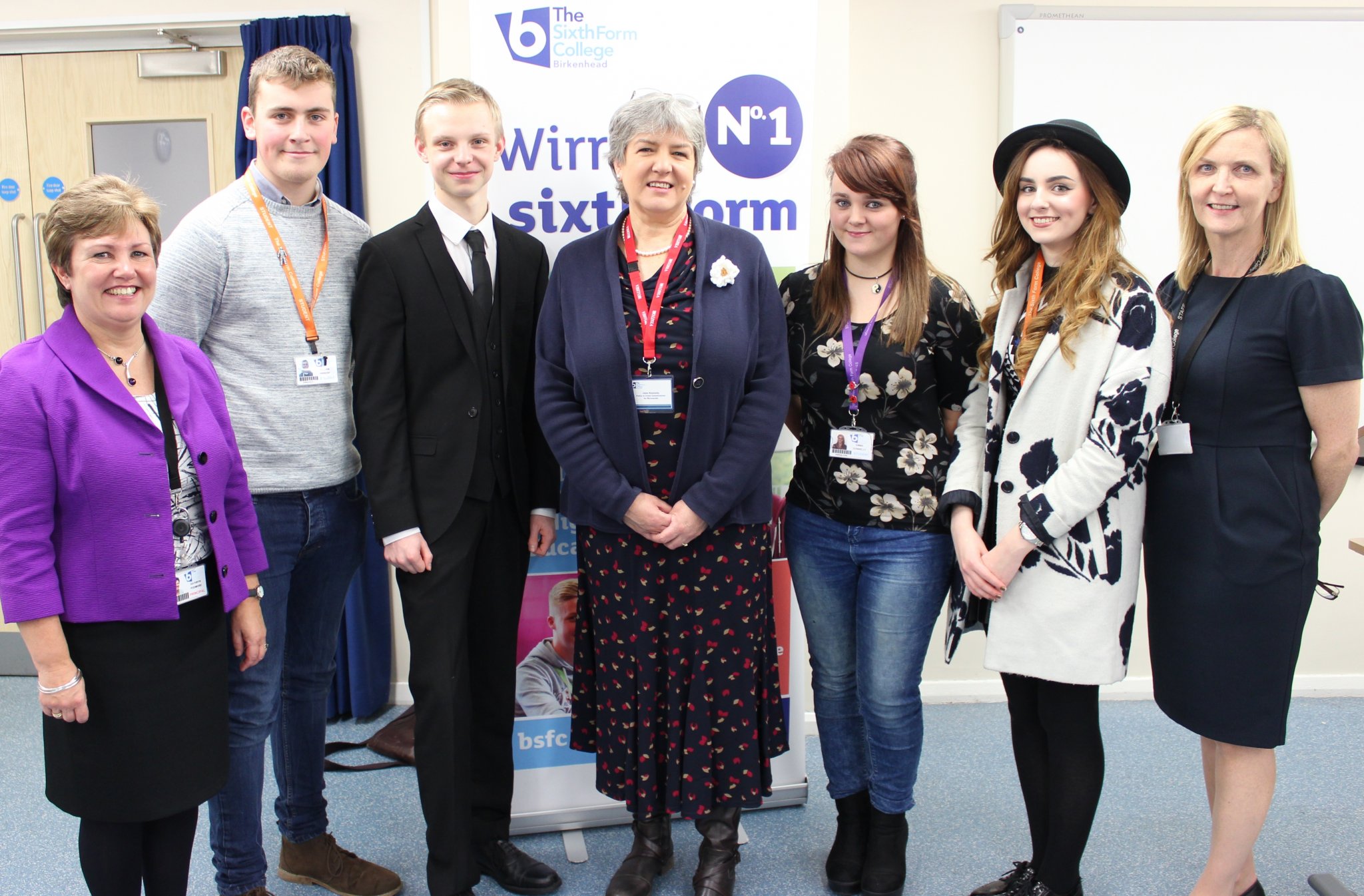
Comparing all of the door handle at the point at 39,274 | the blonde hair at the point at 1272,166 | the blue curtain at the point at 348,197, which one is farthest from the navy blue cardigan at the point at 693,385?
the door handle at the point at 39,274

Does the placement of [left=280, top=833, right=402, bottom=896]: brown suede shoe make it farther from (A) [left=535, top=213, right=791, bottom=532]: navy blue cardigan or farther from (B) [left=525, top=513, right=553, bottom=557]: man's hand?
(A) [left=535, top=213, right=791, bottom=532]: navy blue cardigan

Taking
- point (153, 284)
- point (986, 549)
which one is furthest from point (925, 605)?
point (153, 284)

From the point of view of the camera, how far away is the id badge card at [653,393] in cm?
200

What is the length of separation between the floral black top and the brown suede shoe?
1446 millimetres

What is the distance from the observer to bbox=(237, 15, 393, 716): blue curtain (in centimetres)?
312

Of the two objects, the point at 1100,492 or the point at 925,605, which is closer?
the point at 1100,492

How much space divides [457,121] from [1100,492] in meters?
1.54

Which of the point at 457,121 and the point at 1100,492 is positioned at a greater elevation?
the point at 457,121

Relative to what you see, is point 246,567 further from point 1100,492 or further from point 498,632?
point 1100,492

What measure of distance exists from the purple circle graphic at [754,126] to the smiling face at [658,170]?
0.51 metres

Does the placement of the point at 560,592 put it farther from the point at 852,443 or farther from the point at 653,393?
the point at 852,443

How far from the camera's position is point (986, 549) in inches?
78.2

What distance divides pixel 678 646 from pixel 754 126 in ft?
4.63

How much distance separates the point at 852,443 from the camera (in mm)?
2078
